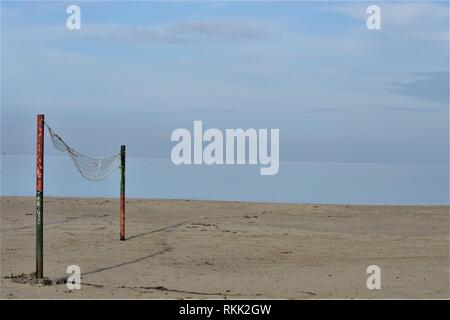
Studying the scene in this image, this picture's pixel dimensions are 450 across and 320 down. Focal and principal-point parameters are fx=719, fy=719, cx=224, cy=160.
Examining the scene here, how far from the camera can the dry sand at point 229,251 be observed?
11.3m

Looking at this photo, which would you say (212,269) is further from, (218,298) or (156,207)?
(156,207)

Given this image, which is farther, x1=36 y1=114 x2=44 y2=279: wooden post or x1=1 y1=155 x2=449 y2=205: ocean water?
x1=1 y1=155 x2=449 y2=205: ocean water

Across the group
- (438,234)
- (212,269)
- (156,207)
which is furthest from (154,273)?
(156,207)

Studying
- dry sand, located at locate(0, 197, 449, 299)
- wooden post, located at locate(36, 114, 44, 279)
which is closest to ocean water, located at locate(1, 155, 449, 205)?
dry sand, located at locate(0, 197, 449, 299)

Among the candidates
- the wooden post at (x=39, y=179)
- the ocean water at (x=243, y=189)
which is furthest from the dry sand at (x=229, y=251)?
the ocean water at (x=243, y=189)

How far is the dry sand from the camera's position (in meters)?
11.3

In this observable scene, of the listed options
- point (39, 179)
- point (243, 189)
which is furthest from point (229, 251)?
point (243, 189)

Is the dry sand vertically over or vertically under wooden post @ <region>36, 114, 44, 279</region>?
under

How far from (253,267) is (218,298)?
10.5 ft

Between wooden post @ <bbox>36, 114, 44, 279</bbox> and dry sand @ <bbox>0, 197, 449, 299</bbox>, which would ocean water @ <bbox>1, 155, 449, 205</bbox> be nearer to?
dry sand @ <bbox>0, 197, 449, 299</bbox>

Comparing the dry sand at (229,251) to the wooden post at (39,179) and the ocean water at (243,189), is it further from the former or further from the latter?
the ocean water at (243,189)

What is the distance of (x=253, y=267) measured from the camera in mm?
13656

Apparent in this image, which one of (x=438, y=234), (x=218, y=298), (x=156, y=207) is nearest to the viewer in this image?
(x=218, y=298)
